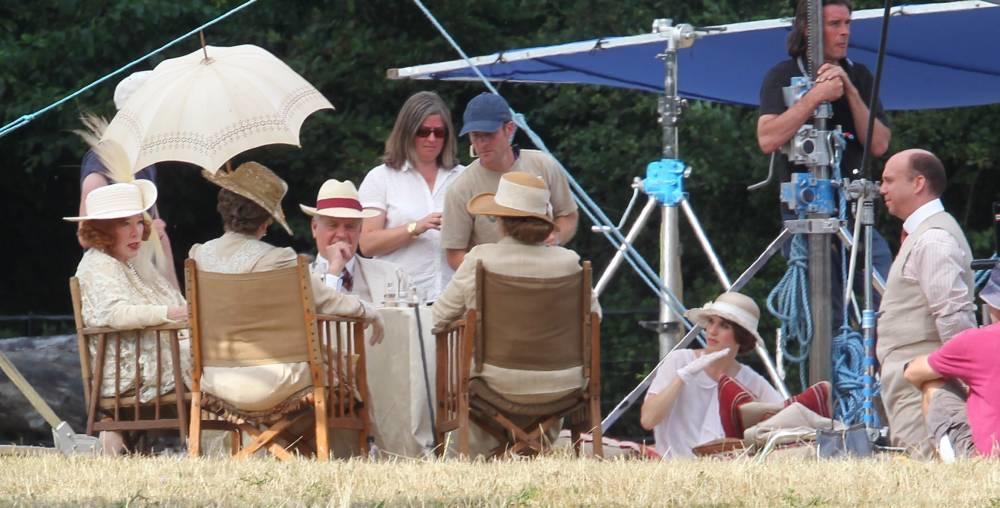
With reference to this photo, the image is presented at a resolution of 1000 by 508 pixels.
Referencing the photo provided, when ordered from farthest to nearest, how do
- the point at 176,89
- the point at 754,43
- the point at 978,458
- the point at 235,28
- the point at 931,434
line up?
the point at 235,28 < the point at 754,43 < the point at 176,89 < the point at 931,434 < the point at 978,458

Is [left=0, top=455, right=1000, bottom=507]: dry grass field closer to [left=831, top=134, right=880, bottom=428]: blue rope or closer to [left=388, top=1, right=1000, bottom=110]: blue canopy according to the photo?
[left=831, top=134, right=880, bottom=428]: blue rope

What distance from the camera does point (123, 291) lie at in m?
6.76

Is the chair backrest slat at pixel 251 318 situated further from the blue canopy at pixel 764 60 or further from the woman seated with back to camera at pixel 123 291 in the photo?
the blue canopy at pixel 764 60

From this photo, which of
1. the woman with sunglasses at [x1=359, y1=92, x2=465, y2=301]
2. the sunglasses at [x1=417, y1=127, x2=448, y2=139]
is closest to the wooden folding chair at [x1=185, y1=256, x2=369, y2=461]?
the woman with sunglasses at [x1=359, y1=92, x2=465, y2=301]

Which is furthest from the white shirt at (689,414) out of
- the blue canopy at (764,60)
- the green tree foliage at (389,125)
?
the green tree foliage at (389,125)

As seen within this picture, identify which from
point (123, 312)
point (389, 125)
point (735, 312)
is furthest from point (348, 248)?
point (389, 125)

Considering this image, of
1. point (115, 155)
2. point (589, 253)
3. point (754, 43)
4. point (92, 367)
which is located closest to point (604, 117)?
point (589, 253)

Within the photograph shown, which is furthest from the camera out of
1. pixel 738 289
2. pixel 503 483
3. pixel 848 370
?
pixel 738 289

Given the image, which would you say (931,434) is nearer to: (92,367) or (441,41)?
(92,367)

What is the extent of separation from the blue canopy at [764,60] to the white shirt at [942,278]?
141 cm

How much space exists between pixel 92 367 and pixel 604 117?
7.60 metres

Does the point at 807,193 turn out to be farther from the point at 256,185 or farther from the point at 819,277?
the point at 256,185

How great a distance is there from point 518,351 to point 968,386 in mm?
1489

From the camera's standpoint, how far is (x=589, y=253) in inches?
562
